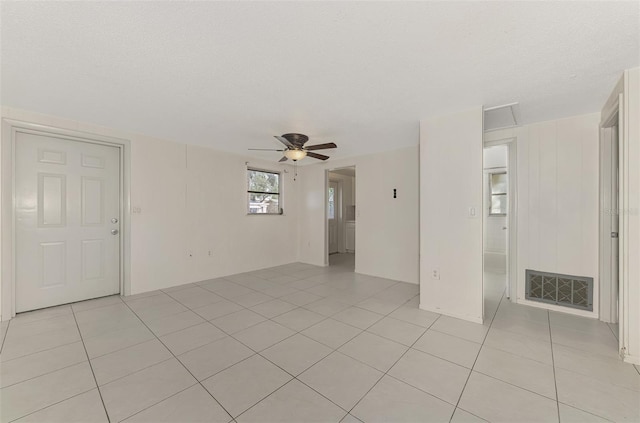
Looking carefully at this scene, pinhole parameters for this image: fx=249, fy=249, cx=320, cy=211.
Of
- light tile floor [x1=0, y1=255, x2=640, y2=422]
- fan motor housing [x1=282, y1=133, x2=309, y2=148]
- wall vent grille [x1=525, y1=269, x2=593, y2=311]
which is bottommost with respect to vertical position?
light tile floor [x1=0, y1=255, x2=640, y2=422]

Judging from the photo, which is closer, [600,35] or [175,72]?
[600,35]

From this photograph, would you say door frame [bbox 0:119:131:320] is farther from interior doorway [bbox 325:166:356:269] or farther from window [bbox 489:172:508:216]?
window [bbox 489:172:508:216]

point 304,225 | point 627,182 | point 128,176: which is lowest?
point 304,225

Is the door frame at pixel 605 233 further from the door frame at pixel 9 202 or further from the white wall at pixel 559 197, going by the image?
the door frame at pixel 9 202

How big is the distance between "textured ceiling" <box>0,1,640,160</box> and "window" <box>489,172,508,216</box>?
4958mm

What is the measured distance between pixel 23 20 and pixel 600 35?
12.4 feet

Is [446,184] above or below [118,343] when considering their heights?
above

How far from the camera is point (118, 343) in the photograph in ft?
7.91

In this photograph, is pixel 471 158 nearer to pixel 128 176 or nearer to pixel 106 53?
pixel 106 53

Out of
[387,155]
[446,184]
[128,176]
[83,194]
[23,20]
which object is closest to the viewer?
[23,20]

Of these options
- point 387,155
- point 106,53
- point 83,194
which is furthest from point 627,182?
point 83,194

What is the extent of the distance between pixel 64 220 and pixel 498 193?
969cm

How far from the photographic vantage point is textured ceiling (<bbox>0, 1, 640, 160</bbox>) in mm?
1525

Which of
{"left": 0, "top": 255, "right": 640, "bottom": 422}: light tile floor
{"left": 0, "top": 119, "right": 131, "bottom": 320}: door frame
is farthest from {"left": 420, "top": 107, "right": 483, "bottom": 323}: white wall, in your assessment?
{"left": 0, "top": 119, "right": 131, "bottom": 320}: door frame
